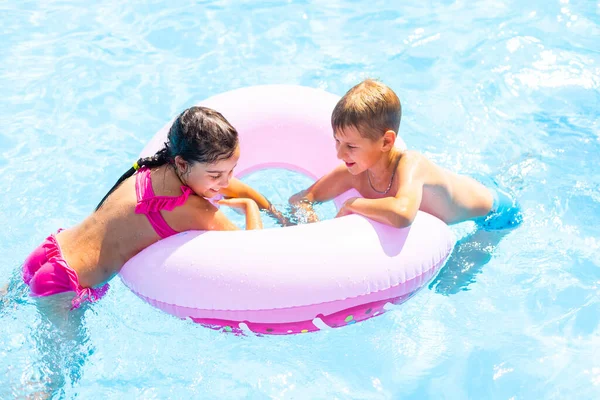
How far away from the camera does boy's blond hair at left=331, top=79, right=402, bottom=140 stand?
11.4 feet

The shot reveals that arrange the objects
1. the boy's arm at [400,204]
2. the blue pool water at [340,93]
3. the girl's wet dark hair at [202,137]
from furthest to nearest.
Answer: the blue pool water at [340,93], the boy's arm at [400,204], the girl's wet dark hair at [202,137]

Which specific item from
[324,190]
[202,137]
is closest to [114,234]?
[202,137]

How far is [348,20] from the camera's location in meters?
6.72

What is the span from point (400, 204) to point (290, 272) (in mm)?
639

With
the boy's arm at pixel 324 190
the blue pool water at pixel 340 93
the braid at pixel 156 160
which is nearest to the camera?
the braid at pixel 156 160

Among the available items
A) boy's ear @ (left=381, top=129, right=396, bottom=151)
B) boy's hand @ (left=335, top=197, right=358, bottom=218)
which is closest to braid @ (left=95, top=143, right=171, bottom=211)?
boy's hand @ (left=335, top=197, right=358, bottom=218)

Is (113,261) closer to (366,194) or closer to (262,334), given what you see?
(262,334)

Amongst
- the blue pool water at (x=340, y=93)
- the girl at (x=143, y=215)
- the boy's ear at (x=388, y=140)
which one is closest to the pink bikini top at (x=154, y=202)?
the girl at (x=143, y=215)

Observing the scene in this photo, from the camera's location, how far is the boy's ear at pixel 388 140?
3.55 metres

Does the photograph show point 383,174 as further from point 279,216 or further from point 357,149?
point 279,216

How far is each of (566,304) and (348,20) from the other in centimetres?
369

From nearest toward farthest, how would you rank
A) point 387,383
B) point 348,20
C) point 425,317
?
point 387,383 → point 425,317 → point 348,20

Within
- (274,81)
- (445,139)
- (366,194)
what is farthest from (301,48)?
(366,194)

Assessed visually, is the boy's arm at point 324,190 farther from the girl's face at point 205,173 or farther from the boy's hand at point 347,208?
the girl's face at point 205,173
